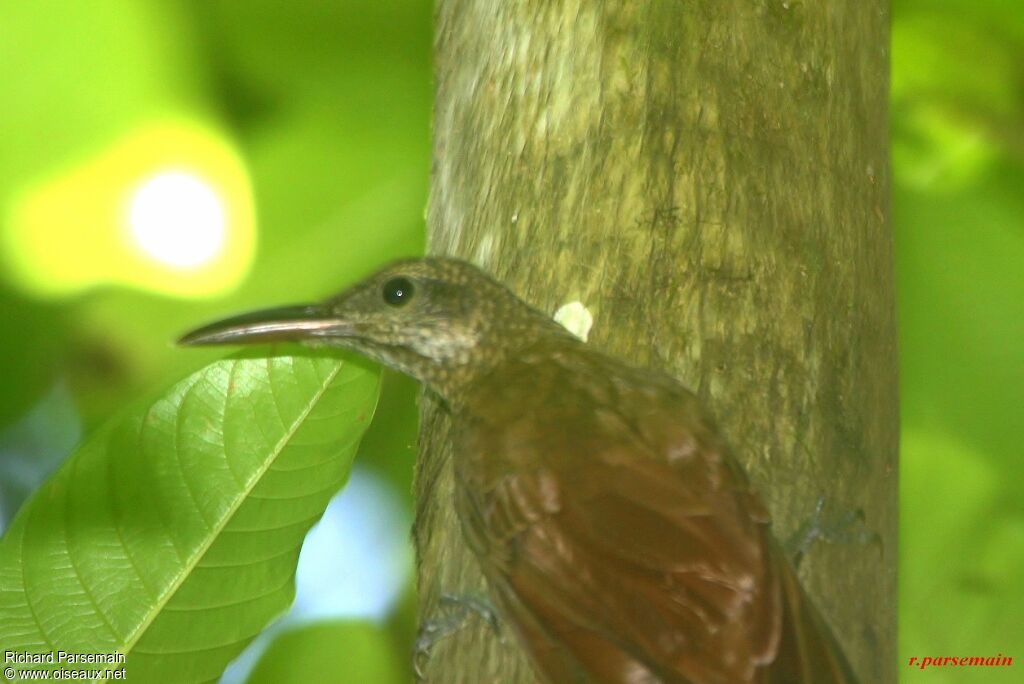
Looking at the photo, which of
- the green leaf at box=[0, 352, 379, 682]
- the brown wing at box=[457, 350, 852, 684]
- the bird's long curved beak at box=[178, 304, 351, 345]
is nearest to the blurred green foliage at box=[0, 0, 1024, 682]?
the bird's long curved beak at box=[178, 304, 351, 345]

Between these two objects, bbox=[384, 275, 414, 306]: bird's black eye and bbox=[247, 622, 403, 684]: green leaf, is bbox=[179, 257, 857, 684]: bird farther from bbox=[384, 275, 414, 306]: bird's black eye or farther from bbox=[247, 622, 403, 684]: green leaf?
bbox=[247, 622, 403, 684]: green leaf

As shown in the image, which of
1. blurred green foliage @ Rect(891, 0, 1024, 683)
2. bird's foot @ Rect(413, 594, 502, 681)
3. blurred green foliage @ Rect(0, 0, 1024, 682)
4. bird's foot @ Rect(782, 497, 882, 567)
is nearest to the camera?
bird's foot @ Rect(782, 497, 882, 567)

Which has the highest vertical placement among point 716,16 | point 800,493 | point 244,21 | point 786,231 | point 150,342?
point 244,21

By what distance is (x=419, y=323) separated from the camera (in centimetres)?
223

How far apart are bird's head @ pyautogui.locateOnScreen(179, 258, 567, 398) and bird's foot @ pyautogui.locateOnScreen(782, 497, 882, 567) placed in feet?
1.82

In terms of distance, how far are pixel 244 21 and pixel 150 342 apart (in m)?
0.83

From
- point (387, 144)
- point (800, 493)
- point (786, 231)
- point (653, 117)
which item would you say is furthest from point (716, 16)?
point (387, 144)

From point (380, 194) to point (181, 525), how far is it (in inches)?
55.8

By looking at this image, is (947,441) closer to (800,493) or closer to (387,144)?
→ (800,493)

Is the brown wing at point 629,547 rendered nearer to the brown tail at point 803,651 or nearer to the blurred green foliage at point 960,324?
the brown tail at point 803,651

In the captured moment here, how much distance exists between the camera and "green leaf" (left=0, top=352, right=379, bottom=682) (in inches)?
59.7

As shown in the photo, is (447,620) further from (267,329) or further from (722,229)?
(722,229)

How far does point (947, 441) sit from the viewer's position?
2830 mm

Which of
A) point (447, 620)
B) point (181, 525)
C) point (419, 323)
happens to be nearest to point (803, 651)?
point (447, 620)
